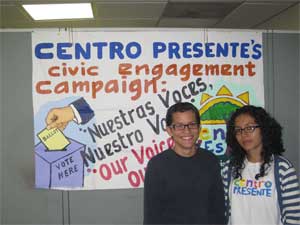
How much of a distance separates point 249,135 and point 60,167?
119 centimetres

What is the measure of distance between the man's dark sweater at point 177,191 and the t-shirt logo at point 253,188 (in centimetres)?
14

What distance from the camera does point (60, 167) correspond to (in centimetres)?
211

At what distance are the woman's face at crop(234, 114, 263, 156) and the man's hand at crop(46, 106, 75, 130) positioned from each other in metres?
1.05

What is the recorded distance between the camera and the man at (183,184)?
1.69m

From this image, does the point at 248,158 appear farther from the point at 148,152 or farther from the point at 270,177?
the point at 148,152

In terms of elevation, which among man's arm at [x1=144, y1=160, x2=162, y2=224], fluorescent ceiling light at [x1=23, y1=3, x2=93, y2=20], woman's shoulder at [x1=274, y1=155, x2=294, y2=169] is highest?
fluorescent ceiling light at [x1=23, y1=3, x2=93, y2=20]

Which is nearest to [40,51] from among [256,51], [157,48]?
[157,48]

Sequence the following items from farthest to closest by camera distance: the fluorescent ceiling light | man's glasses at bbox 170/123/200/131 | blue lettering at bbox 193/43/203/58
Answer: the fluorescent ceiling light
blue lettering at bbox 193/43/203/58
man's glasses at bbox 170/123/200/131

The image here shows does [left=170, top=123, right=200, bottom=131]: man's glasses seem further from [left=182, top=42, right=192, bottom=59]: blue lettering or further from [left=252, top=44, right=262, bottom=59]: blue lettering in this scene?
[left=252, top=44, right=262, bottom=59]: blue lettering

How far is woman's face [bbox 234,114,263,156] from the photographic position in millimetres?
1783

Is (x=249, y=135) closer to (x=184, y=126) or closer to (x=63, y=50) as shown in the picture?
(x=184, y=126)

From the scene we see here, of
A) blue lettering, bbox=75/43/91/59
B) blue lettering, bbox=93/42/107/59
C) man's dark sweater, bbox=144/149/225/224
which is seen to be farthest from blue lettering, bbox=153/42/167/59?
man's dark sweater, bbox=144/149/225/224

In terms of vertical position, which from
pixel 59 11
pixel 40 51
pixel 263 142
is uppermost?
pixel 59 11

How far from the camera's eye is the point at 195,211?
67.1 inches
